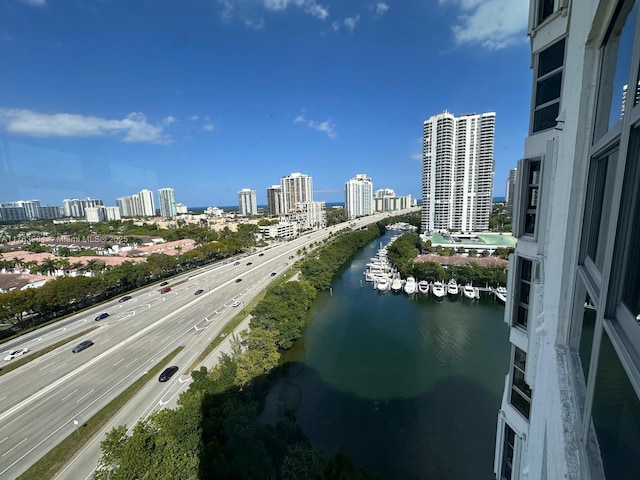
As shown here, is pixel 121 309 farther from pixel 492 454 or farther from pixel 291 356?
pixel 492 454

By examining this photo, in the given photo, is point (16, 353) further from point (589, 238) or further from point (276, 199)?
point (276, 199)

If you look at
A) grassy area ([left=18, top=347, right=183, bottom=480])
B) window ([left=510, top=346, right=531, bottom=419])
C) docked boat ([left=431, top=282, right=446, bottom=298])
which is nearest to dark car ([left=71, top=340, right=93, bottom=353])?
grassy area ([left=18, top=347, right=183, bottom=480])

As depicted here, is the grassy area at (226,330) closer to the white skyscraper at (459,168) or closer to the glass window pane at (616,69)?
the glass window pane at (616,69)

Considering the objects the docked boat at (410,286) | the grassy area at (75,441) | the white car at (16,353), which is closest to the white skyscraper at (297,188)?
the docked boat at (410,286)

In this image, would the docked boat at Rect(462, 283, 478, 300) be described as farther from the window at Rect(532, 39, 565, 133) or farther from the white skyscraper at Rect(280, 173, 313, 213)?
the white skyscraper at Rect(280, 173, 313, 213)

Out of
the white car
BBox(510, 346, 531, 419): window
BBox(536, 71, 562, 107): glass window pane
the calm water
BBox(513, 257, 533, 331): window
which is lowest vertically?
the calm water

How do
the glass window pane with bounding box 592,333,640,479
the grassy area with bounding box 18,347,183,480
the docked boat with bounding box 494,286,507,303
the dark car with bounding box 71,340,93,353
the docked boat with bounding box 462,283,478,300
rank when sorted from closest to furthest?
the glass window pane with bounding box 592,333,640,479
the grassy area with bounding box 18,347,183,480
the dark car with bounding box 71,340,93,353
the docked boat with bounding box 494,286,507,303
the docked boat with bounding box 462,283,478,300

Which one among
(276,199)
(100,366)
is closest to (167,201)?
(276,199)
